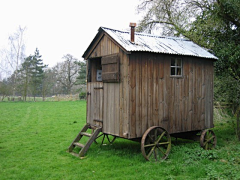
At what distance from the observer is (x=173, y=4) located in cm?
1491

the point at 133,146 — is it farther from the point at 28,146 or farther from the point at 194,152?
the point at 28,146

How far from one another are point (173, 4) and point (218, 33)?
Result: 348cm

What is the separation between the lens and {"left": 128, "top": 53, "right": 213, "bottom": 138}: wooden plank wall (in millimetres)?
8234

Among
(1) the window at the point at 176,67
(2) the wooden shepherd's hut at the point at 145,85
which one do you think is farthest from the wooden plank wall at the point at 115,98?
(1) the window at the point at 176,67

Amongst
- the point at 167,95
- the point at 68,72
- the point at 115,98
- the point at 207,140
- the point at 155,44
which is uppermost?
the point at 68,72

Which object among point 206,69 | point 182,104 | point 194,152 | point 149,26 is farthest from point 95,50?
point 149,26

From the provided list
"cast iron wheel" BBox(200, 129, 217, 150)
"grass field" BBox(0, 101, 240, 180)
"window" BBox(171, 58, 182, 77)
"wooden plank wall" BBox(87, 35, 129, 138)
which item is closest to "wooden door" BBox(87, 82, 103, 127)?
"wooden plank wall" BBox(87, 35, 129, 138)

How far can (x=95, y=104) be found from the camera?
31.9 feet

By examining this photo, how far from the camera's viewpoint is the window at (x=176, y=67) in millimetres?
9352

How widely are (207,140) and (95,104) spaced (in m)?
4.55

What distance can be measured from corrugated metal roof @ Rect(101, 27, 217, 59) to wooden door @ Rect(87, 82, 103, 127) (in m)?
1.87

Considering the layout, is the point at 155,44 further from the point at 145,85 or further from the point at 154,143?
the point at 154,143

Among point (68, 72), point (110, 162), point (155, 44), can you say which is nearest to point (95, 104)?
point (110, 162)

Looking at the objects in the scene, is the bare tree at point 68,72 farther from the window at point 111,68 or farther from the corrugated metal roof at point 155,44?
the window at point 111,68
